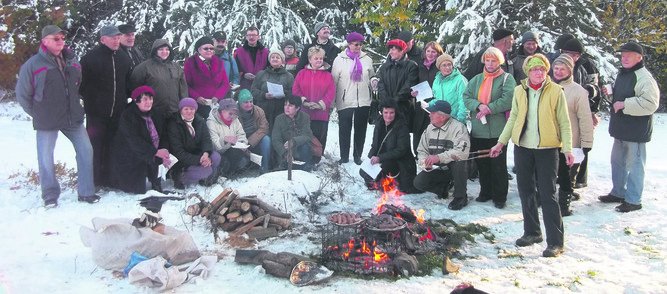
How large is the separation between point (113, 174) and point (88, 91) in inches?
45.6

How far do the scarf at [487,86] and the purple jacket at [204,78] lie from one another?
3.99 metres

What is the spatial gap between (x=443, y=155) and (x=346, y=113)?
2301 mm

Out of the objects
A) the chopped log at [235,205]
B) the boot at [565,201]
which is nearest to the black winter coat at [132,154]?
the chopped log at [235,205]

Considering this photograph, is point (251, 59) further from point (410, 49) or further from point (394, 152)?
point (394, 152)

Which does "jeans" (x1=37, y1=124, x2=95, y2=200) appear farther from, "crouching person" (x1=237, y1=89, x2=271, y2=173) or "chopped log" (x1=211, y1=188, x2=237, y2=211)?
"crouching person" (x1=237, y1=89, x2=271, y2=173)

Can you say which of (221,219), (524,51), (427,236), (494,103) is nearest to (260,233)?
(221,219)

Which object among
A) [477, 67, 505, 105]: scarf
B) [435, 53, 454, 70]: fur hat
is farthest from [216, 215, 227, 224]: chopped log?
[435, 53, 454, 70]: fur hat

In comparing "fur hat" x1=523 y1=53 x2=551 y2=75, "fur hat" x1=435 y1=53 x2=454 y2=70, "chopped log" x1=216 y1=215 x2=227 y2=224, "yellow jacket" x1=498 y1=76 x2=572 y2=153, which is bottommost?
Answer: "chopped log" x1=216 y1=215 x2=227 y2=224

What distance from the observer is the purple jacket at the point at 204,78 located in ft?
25.8

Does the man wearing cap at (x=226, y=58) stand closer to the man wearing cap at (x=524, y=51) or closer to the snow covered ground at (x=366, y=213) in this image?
the snow covered ground at (x=366, y=213)

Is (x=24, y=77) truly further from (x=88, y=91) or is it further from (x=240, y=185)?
(x=240, y=185)

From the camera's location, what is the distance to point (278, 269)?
445 centimetres

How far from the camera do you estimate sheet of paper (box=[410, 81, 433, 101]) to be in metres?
7.21

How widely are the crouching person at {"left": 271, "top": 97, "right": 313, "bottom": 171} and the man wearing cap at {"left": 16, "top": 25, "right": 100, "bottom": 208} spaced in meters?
2.69
